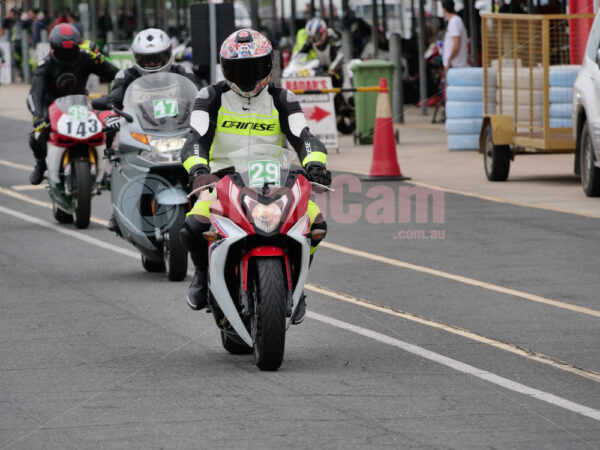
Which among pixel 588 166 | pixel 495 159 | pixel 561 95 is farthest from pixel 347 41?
pixel 588 166

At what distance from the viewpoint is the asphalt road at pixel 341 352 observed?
20.7 ft

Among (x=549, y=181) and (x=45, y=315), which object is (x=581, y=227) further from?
(x=45, y=315)

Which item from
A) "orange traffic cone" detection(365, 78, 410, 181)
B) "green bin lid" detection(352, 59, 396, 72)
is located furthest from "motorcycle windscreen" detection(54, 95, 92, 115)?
"green bin lid" detection(352, 59, 396, 72)

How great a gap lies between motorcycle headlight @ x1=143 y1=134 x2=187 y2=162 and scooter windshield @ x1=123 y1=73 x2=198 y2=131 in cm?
13

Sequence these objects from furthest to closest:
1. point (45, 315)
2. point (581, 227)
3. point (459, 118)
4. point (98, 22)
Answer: point (98, 22) → point (459, 118) → point (581, 227) → point (45, 315)

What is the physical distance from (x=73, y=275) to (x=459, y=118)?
38.5ft

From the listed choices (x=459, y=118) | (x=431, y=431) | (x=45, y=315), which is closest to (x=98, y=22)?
(x=459, y=118)

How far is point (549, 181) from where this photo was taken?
18.2m

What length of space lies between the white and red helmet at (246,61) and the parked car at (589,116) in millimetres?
7707

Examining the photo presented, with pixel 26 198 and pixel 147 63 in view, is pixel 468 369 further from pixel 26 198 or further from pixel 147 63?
pixel 26 198

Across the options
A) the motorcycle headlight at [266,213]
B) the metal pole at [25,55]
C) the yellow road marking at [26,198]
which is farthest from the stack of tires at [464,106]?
the metal pole at [25,55]

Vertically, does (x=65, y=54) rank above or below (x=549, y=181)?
above

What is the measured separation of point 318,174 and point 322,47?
694 inches

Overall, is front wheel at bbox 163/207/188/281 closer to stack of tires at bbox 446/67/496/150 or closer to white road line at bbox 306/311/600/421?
white road line at bbox 306/311/600/421
